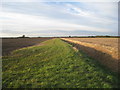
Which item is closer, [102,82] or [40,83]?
[102,82]

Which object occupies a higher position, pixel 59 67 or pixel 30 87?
pixel 59 67

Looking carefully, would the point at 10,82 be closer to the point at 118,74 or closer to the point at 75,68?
the point at 75,68

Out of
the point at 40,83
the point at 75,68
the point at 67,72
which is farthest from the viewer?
the point at 75,68

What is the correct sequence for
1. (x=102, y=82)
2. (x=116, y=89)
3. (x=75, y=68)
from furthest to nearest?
(x=75, y=68), (x=102, y=82), (x=116, y=89)

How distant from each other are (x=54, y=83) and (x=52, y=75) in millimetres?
1981

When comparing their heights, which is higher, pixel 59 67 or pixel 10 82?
pixel 59 67

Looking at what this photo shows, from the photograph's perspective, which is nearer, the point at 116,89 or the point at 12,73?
the point at 116,89

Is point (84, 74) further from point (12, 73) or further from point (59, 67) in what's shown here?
point (12, 73)

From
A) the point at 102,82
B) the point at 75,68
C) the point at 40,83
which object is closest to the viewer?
the point at 102,82

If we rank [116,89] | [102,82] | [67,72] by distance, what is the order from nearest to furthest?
[116,89] < [102,82] < [67,72]

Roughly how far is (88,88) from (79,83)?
1.00 meters

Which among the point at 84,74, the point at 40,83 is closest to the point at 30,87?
the point at 40,83

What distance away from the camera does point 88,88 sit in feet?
36.4

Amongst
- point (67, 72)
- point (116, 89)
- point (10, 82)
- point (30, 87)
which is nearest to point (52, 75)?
point (67, 72)
